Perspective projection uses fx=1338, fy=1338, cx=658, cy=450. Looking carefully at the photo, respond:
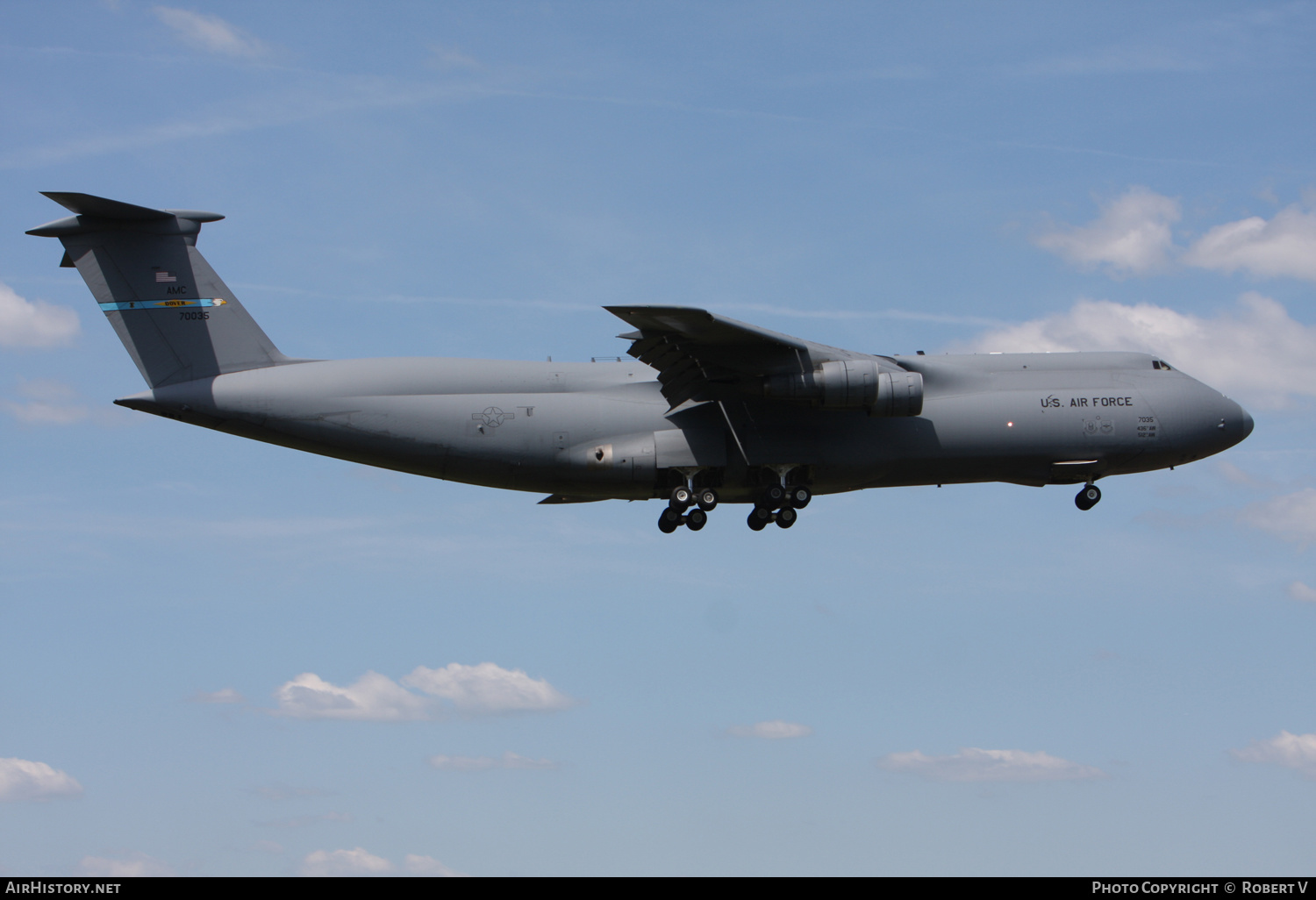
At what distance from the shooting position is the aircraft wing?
17156 mm

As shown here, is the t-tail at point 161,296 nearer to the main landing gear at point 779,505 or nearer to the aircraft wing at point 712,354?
the aircraft wing at point 712,354

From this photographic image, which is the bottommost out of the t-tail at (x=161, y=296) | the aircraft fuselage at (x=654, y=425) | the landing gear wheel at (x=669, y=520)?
the landing gear wheel at (x=669, y=520)

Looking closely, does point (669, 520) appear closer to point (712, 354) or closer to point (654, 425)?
point (654, 425)

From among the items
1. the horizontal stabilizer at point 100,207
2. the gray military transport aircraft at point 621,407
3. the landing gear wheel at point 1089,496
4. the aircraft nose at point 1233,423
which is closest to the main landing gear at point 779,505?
the gray military transport aircraft at point 621,407

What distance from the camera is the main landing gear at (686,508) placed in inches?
748

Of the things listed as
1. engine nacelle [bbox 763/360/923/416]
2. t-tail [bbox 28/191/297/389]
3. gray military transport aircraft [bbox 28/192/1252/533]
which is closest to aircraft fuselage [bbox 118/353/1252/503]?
gray military transport aircraft [bbox 28/192/1252/533]

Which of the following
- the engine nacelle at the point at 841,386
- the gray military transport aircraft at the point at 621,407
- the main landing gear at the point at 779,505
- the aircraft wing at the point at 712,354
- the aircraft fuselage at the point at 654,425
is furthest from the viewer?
the main landing gear at the point at 779,505

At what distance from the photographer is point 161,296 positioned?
1906cm

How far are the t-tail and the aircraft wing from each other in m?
5.50

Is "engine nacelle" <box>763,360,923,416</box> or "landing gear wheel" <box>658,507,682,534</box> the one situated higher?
"engine nacelle" <box>763,360,923,416</box>

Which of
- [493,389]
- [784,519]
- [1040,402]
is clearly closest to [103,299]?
[493,389]

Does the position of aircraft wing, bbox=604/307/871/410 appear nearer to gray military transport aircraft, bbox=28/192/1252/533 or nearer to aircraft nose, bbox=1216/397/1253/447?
gray military transport aircraft, bbox=28/192/1252/533

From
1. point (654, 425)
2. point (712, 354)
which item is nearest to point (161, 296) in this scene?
point (654, 425)

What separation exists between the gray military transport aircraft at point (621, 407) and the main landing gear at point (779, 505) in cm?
3
